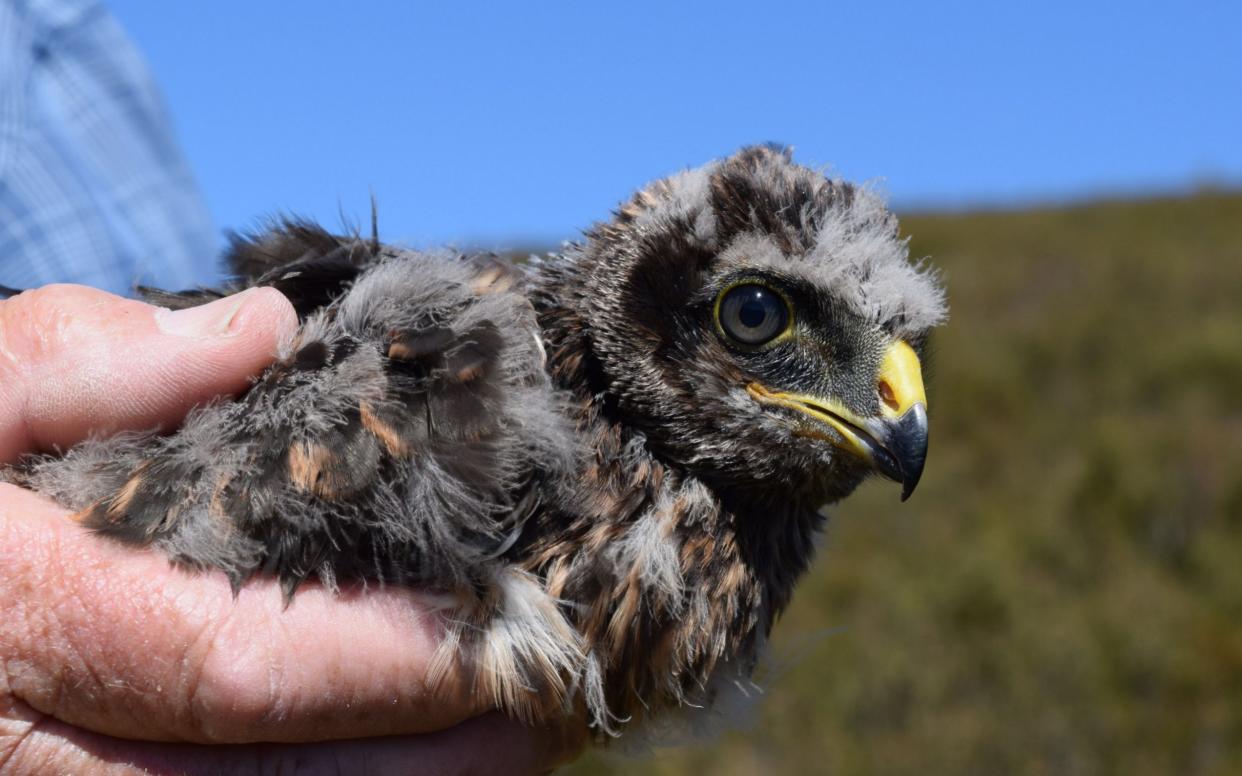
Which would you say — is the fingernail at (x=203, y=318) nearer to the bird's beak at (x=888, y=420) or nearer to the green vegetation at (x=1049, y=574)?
the bird's beak at (x=888, y=420)

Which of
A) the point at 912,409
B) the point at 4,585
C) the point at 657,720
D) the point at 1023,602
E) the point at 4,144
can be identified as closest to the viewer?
the point at 4,585

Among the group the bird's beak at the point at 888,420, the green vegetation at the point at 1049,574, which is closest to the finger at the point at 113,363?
the bird's beak at the point at 888,420

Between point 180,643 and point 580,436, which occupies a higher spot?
point 580,436

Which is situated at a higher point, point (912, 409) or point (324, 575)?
point (912, 409)

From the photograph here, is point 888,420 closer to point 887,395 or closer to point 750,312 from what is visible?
point 887,395

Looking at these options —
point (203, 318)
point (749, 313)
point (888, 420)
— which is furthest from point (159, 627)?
point (888, 420)

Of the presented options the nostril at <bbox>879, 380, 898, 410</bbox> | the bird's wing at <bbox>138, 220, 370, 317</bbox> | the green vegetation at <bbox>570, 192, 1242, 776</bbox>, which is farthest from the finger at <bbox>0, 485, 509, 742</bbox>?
the green vegetation at <bbox>570, 192, 1242, 776</bbox>

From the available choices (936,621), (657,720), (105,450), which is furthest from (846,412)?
(936,621)

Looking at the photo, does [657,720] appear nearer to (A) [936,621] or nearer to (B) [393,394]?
(B) [393,394]
